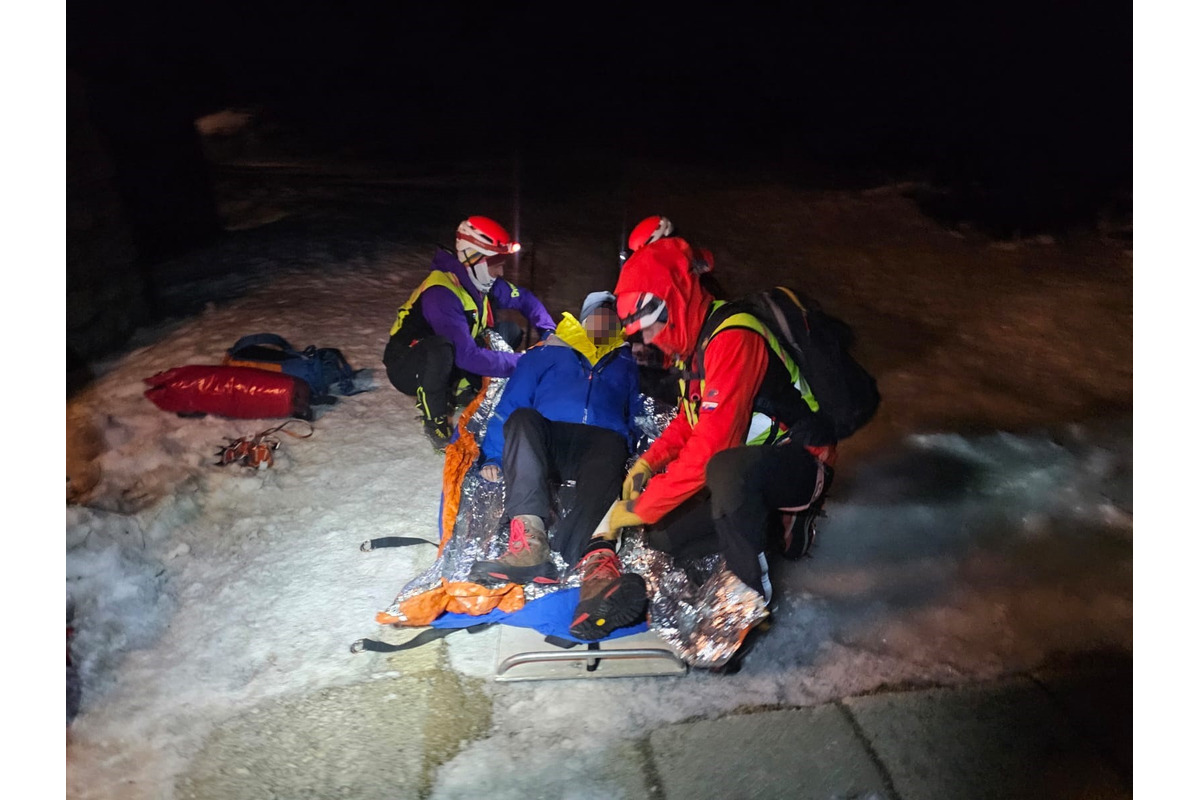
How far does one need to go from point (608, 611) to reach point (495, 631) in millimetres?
497

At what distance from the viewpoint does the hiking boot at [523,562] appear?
3238 millimetres

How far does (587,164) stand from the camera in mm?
12539

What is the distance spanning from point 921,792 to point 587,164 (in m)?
11.1

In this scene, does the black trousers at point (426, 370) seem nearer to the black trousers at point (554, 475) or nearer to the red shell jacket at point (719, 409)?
the black trousers at point (554, 475)

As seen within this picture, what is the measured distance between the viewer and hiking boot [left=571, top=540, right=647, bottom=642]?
308 cm

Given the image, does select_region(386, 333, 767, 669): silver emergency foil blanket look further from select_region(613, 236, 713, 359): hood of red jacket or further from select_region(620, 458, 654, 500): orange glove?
select_region(613, 236, 713, 359): hood of red jacket

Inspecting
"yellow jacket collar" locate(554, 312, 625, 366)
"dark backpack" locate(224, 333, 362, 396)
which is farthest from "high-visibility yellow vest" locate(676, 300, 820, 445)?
"dark backpack" locate(224, 333, 362, 396)

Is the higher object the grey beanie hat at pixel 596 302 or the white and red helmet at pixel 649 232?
the white and red helmet at pixel 649 232

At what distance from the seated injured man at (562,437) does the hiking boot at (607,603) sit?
0.23 metres

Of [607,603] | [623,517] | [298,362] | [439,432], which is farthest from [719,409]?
[298,362]

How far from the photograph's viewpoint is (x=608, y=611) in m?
3.09

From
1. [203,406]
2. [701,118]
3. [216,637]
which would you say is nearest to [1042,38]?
[701,118]

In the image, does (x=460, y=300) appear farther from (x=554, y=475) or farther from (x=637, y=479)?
(x=637, y=479)

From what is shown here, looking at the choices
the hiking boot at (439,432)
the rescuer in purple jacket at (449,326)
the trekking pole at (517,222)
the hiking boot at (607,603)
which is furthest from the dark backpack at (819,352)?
the trekking pole at (517,222)
